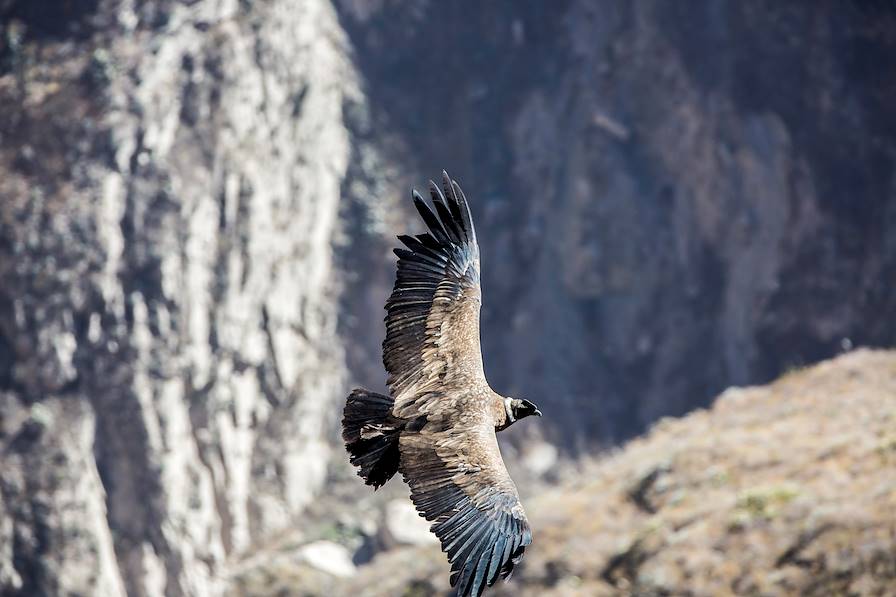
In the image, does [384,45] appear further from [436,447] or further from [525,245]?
[436,447]

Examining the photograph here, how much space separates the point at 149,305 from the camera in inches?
1721

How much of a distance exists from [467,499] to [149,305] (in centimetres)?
3487

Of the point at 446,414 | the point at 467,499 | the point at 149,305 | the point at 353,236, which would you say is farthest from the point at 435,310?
the point at 353,236

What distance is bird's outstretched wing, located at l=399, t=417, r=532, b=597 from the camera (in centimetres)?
1034

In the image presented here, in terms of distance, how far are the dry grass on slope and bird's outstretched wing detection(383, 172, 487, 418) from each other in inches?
390

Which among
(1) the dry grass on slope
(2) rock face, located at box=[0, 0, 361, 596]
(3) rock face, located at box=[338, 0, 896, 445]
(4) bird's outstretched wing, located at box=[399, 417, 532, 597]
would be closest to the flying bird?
(4) bird's outstretched wing, located at box=[399, 417, 532, 597]

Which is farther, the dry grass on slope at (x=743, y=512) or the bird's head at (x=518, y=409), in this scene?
the dry grass on slope at (x=743, y=512)

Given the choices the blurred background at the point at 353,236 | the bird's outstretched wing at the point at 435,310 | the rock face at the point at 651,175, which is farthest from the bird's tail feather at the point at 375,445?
the rock face at the point at 651,175

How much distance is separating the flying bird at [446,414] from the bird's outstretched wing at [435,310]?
1 centimetres

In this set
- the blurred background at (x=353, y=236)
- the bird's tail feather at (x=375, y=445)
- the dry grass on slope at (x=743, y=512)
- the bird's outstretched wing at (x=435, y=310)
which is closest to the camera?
the bird's tail feather at (x=375, y=445)

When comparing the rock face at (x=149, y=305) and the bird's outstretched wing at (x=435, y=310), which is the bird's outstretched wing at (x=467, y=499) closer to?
the bird's outstretched wing at (x=435, y=310)

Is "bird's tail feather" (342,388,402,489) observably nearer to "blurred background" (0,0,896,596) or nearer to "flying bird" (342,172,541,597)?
"flying bird" (342,172,541,597)

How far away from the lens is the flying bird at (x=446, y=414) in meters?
10.5

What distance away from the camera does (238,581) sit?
33062 millimetres
